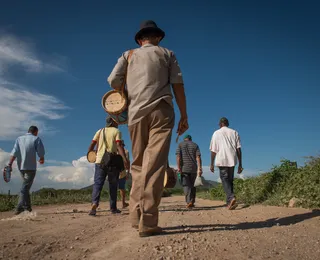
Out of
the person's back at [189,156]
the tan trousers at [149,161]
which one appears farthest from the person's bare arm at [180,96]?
the person's back at [189,156]

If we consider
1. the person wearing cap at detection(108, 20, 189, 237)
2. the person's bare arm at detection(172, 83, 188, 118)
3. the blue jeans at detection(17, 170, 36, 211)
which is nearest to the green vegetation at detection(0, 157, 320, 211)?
the blue jeans at detection(17, 170, 36, 211)

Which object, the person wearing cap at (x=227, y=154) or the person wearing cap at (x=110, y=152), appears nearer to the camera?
the person wearing cap at (x=110, y=152)

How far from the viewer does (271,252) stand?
275 cm

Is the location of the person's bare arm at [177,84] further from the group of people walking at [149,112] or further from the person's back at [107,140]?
the person's back at [107,140]

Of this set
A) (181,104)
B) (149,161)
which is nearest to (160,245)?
(149,161)

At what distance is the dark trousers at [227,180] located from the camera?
7.32 m

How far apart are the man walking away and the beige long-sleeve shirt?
15.1ft

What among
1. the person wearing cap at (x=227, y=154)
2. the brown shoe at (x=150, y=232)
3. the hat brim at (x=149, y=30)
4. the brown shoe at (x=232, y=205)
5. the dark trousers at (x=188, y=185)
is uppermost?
the hat brim at (x=149, y=30)

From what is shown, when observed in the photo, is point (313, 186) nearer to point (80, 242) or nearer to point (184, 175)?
point (184, 175)


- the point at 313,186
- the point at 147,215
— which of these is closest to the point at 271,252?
the point at 147,215

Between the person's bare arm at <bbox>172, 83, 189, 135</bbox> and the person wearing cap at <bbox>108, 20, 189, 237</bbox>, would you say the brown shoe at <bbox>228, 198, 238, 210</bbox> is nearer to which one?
Result: the person's bare arm at <bbox>172, 83, 189, 135</bbox>

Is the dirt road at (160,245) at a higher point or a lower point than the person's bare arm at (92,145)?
lower

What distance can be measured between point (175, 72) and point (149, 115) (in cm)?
72

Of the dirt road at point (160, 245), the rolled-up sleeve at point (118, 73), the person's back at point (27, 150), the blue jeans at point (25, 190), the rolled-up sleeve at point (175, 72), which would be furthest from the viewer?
the person's back at point (27, 150)
